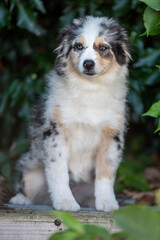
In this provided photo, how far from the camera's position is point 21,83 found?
5328 millimetres

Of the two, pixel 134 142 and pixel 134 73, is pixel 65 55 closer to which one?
pixel 134 73

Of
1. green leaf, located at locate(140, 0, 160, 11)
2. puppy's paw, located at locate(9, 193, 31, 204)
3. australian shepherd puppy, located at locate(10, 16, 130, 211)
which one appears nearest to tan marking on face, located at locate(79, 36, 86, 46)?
australian shepherd puppy, located at locate(10, 16, 130, 211)

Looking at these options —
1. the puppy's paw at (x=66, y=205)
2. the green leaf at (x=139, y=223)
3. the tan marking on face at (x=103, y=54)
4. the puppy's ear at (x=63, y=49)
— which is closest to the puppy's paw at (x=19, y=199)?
the puppy's paw at (x=66, y=205)

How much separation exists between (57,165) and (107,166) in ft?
1.52

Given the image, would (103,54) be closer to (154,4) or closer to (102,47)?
(102,47)

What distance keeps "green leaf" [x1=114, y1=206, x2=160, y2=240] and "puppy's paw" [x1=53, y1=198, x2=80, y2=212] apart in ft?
5.93

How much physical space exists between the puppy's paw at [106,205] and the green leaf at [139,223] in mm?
1917

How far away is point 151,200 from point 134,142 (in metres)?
2.61

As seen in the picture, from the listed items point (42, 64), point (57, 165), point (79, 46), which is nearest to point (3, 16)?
point (42, 64)

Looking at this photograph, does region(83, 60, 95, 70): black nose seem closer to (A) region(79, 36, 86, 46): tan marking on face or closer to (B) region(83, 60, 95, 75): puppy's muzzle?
(B) region(83, 60, 95, 75): puppy's muzzle

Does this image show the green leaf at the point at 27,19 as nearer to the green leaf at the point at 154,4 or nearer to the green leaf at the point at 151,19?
the green leaf at the point at 151,19

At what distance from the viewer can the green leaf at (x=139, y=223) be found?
1.40 m

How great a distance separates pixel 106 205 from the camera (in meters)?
3.37

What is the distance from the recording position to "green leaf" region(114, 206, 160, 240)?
140cm
